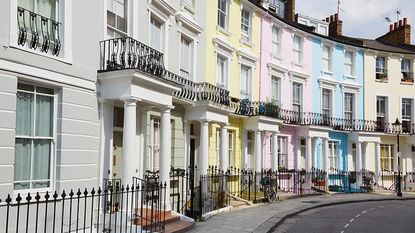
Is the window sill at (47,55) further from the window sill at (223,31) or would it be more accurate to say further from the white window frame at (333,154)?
the white window frame at (333,154)

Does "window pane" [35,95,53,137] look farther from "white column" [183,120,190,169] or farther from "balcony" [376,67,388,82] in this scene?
"balcony" [376,67,388,82]

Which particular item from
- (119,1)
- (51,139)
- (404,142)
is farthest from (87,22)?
(404,142)

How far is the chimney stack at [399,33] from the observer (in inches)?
1348

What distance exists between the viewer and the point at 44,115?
953 cm

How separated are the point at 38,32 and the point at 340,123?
77.0ft

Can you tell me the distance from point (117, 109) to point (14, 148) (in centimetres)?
432

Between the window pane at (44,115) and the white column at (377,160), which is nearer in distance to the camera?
the window pane at (44,115)

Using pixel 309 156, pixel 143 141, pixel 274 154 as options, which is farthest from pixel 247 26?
pixel 143 141

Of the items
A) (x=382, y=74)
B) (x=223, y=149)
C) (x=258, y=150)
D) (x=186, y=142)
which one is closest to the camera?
(x=186, y=142)

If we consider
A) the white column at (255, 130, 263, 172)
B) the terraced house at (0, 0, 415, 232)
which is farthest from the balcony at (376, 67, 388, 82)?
the white column at (255, 130, 263, 172)

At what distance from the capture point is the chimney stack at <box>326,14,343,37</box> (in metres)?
32.2

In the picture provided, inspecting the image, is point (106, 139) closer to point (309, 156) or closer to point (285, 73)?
point (285, 73)

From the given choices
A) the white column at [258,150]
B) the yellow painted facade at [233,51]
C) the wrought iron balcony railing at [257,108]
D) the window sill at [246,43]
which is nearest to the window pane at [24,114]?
the yellow painted facade at [233,51]

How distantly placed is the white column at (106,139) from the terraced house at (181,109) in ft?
0.12
